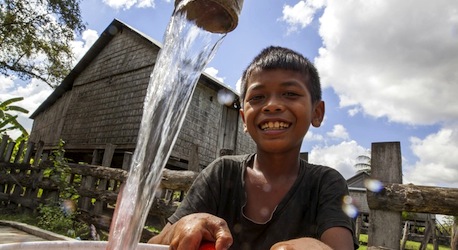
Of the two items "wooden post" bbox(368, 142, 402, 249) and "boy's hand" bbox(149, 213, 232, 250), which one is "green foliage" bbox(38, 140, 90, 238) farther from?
"boy's hand" bbox(149, 213, 232, 250)

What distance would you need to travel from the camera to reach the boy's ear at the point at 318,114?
187 cm

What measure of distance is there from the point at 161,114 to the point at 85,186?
4.48m

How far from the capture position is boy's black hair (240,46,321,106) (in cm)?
170

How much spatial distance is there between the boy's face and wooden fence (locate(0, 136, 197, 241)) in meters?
2.22

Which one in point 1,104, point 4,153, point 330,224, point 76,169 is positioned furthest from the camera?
point 1,104

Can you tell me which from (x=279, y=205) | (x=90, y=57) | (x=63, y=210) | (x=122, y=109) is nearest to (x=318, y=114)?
(x=279, y=205)

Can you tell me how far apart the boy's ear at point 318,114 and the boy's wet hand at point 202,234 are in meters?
1.11

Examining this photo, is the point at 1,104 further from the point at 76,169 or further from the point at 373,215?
the point at 373,215

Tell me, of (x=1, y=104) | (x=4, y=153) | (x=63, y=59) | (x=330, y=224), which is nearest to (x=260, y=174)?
(x=330, y=224)

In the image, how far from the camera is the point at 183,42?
1.91 m

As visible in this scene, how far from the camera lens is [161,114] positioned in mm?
1782

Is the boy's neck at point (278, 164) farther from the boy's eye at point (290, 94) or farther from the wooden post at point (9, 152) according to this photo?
the wooden post at point (9, 152)

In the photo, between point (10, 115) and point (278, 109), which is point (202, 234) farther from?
point (10, 115)

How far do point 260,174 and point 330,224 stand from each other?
54cm
